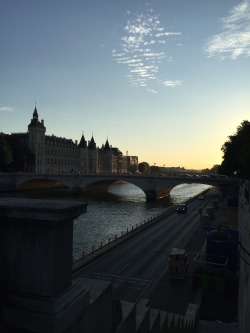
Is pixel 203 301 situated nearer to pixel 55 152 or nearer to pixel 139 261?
pixel 139 261

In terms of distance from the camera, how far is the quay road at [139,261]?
1877 centimetres

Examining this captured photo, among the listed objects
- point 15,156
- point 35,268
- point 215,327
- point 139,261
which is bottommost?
point 215,327

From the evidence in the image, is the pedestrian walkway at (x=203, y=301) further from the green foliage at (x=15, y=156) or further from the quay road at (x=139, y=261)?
the green foliage at (x=15, y=156)

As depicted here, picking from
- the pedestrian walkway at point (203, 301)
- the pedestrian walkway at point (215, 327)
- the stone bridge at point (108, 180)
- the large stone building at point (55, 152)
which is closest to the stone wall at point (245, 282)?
the pedestrian walkway at point (215, 327)

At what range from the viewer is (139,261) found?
23797 mm

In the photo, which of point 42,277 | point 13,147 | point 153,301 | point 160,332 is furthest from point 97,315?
point 13,147

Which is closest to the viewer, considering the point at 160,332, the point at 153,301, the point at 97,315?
the point at 97,315

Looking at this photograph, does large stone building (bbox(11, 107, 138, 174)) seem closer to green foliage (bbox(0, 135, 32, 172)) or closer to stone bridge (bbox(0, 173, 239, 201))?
green foliage (bbox(0, 135, 32, 172))

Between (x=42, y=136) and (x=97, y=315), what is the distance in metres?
134

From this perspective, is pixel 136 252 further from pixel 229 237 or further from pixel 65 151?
pixel 65 151

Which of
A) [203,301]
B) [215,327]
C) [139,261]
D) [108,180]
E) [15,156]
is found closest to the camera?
[215,327]

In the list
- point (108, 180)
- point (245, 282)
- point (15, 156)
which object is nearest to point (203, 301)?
point (245, 282)

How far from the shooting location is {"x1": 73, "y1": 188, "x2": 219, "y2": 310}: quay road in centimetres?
1877

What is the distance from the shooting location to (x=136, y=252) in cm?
2633
